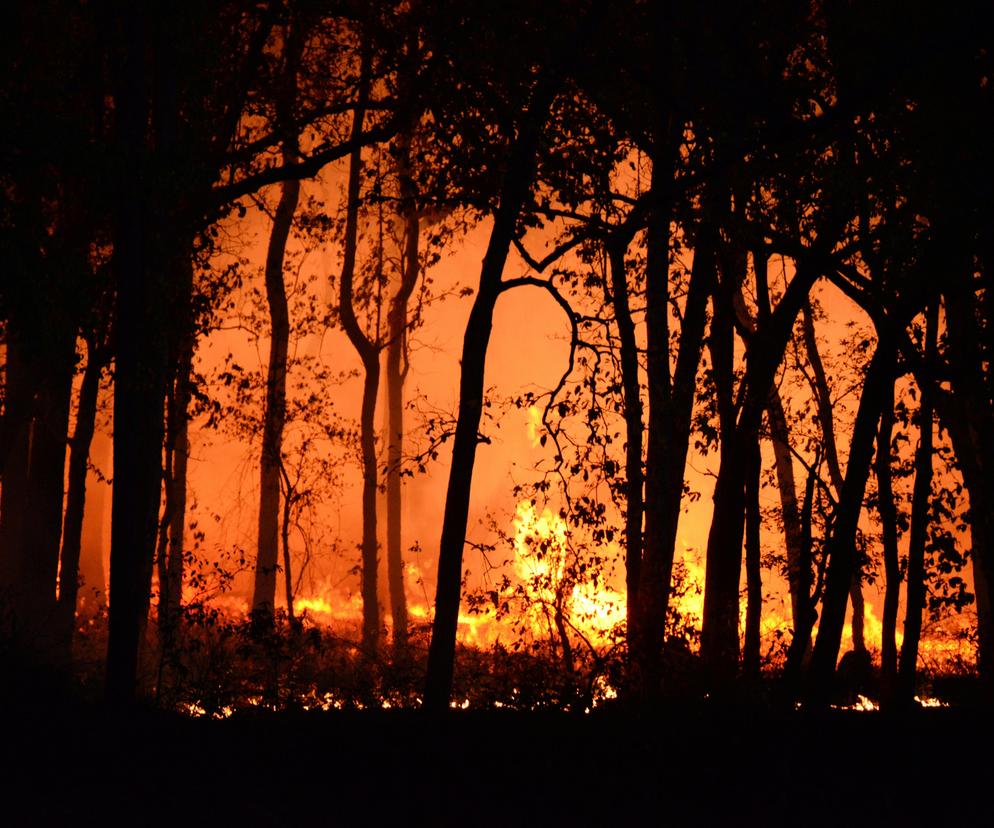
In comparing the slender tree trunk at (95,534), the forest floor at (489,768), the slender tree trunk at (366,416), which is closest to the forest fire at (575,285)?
the forest floor at (489,768)

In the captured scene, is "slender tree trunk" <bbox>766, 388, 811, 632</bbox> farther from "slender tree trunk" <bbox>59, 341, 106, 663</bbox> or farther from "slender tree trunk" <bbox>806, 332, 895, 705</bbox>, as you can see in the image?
"slender tree trunk" <bbox>59, 341, 106, 663</bbox>

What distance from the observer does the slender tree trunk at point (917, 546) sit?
1266cm

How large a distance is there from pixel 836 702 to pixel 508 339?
33.0 m

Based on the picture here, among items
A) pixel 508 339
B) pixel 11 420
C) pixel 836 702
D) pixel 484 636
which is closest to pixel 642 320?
pixel 836 702

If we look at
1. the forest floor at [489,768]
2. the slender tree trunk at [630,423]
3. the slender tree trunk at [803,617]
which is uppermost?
the slender tree trunk at [630,423]

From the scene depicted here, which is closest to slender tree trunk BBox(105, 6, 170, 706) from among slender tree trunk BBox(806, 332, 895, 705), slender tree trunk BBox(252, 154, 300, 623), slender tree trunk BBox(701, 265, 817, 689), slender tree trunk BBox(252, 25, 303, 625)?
slender tree trunk BBox(701, 265, 817, 689)

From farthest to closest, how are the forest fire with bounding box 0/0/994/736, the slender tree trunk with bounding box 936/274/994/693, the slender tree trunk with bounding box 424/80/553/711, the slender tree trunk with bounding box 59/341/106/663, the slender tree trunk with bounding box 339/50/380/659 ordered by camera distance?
the slender tree trunk with bounding box 339/50/380/659 < the slender tree trunk with bounding box 59/341/106/663 < the slender tree trunk with bounding box 936/274/994/693 < the slender tree trunk with bounding box 424/80/553/711 < the forest fire with bounding box 0/0/994/736

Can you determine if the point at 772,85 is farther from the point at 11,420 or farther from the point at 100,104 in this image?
the point at 11,420

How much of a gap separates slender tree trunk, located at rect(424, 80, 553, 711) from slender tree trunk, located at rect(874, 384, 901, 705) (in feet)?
18.4

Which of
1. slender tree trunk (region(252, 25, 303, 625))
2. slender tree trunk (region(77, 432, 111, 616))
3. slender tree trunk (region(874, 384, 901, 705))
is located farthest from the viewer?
slender tree trunk (region(77, 432, 111, 616))

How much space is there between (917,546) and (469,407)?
6.05 meters

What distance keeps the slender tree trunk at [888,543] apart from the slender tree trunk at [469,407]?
5605mm

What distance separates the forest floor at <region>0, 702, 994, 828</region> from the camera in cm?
734

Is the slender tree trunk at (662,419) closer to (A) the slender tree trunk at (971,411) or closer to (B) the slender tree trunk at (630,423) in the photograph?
(B) the slender tree trunk at (630,423)
